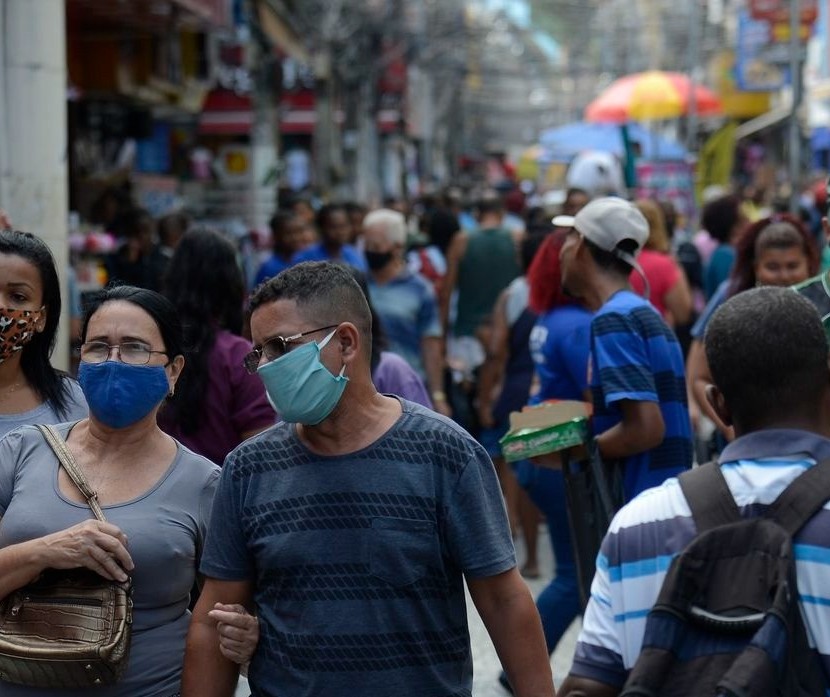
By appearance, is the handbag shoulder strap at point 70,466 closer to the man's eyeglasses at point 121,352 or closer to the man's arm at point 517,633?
the man's eyeglasses at point 121,352

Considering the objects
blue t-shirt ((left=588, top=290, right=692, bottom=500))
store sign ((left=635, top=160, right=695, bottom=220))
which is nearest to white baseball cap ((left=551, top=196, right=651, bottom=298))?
blue t-shirt ((left=588, top=290, right=692, bottom=500))

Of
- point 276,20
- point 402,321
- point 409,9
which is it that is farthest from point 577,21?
point 402,321

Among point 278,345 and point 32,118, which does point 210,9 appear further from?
point 278,345

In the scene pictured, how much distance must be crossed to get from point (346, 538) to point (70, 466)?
0.80 m

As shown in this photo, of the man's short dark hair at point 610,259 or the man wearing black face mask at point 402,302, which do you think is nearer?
the man's short dark hair at point 610,259

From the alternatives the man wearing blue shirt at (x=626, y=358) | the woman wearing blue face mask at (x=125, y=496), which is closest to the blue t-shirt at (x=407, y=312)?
the man wearing blue shirt at (x=626, y=358)

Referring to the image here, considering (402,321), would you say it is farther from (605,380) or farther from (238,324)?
(605,380)

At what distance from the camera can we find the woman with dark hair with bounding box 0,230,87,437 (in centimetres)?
428

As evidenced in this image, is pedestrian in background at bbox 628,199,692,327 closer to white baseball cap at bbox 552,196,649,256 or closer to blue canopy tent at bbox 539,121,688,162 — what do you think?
white baseball cap at bbox 552,196,649,256

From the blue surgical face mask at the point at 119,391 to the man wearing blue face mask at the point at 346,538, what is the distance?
46cm

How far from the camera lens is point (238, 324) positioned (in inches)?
215

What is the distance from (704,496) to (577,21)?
6145 centimetres

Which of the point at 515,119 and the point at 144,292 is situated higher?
the point at 515,119

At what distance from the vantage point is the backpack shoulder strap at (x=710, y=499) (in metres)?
2.52
